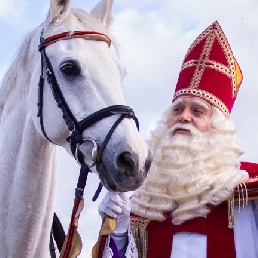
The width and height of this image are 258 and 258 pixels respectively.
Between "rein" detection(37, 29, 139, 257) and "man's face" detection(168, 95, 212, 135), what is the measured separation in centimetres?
103

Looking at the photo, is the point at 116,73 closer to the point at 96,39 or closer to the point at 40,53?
the point at 96,39

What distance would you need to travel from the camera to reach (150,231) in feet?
9.88

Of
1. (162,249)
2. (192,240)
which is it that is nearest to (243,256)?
(192,240)

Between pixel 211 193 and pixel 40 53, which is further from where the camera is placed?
pixel 211 193

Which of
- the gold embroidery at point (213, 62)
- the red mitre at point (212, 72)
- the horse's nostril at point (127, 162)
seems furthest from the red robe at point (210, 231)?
the horse's nostril at point (127, 162)

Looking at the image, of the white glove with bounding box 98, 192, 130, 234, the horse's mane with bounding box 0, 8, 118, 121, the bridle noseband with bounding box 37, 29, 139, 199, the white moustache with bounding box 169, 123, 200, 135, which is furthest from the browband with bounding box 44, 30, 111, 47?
the white moustache with bounding box 169, 123, 200, 135

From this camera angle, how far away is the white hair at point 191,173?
9.45 feet

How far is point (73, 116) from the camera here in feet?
7.14

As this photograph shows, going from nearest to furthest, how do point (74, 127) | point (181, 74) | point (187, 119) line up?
point (74, 127)
point (187, 119)
point (181, 74)

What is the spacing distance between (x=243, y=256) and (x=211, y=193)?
1.43 ft

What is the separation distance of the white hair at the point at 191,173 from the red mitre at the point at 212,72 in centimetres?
18

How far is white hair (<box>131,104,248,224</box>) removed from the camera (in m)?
2.88

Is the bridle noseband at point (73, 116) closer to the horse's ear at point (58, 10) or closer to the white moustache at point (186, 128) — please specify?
the horse's ear at point (58, 10)

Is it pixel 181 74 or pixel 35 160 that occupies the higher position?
pixel 181 74
